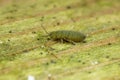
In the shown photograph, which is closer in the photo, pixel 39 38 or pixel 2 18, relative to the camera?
pixel 39 38

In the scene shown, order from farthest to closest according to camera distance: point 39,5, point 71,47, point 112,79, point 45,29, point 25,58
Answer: point 39,5 < point 45,29 < point 71,47 < point 25,58 < point 112,79

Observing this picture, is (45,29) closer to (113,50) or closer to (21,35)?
(21,35)

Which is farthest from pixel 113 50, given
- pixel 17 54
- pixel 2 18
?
pixel 2 18

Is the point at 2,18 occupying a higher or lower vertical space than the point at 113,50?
higher

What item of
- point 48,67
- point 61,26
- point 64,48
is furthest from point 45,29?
point 48,67

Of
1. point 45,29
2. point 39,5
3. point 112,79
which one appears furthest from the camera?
point 39,5

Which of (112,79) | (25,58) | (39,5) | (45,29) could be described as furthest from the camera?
(39,5)

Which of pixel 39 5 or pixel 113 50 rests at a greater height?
pixel 39 5

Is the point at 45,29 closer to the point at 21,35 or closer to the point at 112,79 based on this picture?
the point at 21,35

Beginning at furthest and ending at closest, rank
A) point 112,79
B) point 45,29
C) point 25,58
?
point 45,29 < point 25,58 < point 112,79
